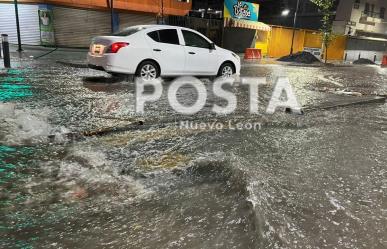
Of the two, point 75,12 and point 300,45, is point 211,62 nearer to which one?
point 75,12

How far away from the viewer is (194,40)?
9.94m

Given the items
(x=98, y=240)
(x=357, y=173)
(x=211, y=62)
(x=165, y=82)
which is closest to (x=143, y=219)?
(x=98, y=240)

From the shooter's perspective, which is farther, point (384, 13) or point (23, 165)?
point (384, 13)

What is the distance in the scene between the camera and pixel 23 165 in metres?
3.67

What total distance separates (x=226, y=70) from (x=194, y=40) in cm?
162

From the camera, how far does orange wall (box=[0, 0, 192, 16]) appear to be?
20.4 metres

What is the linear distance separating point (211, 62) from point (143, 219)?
318 inches

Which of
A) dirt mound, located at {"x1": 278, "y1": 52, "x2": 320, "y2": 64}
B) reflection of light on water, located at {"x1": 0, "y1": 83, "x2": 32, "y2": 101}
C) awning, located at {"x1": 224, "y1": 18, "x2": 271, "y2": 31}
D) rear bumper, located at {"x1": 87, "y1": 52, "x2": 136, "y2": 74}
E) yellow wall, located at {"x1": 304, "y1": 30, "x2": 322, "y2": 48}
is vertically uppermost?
awning, located at {"x1": 224, "y1": 18, "x2": 271, "y2": 31}

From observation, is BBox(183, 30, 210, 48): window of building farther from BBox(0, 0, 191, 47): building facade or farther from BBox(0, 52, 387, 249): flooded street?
BBox(0, 0, 191, 47): building facade

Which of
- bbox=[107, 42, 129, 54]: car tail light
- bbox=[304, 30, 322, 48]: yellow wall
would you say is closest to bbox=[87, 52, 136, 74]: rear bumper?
bbox=[107, 42, 129, 54]: car tail light

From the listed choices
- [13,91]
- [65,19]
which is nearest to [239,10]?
[65,19]

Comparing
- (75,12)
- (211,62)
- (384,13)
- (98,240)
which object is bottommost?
(98,240)

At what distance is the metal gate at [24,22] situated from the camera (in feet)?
64.9

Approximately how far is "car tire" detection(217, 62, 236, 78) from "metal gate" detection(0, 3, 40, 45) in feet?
46.7
